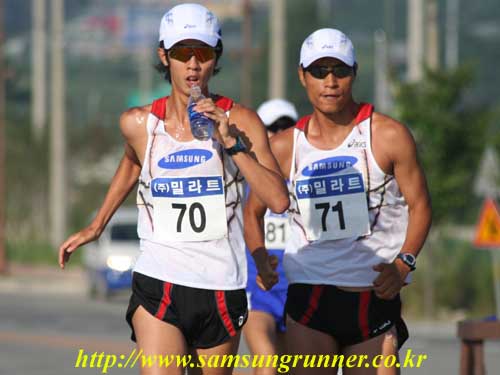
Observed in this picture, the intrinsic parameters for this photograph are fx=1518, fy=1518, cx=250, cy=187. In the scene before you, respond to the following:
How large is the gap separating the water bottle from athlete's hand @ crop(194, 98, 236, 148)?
0.08ft

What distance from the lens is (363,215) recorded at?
24.1 ft

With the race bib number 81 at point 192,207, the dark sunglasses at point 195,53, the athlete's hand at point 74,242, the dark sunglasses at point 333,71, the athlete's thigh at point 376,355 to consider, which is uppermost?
the dark sunglasses at point 195,53

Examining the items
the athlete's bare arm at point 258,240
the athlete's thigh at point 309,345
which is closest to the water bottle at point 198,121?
the athlete's bare arm at point 258,240

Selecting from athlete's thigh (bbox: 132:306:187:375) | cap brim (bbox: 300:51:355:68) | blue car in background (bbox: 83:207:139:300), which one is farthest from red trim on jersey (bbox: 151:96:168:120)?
blue car in background (bbox: 83:207:139:300)

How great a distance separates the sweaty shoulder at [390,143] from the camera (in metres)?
7.25

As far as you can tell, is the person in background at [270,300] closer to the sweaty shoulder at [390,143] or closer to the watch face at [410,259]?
the sweaty shoulder at [390,143]

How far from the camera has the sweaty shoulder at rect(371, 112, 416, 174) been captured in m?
7.25

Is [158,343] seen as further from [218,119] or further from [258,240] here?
[218,119]

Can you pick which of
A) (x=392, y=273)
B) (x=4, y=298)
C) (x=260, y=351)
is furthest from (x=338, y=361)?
(x=4, y=298)

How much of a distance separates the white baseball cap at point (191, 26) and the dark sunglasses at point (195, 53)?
32 mm

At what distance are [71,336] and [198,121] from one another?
13288 mm

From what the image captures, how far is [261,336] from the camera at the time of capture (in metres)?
9.30

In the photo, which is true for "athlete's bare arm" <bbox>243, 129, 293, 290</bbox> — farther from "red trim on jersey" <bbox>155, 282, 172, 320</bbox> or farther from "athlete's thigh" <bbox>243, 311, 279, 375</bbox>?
"athlete's thigh" <bbox>243, 311, 279, 375</bbox>

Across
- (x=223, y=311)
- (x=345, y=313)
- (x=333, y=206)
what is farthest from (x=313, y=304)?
(x=223, y=311)
